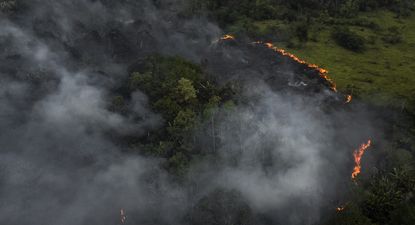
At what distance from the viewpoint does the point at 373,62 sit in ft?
361

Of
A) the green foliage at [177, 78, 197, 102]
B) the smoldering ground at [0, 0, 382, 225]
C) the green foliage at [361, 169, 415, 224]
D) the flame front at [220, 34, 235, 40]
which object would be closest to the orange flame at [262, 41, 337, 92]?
the smoldering ground at [0, 0, 382, 225]

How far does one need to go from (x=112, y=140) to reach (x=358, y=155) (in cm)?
3760

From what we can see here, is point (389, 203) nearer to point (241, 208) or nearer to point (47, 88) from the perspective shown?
point (241, 208)

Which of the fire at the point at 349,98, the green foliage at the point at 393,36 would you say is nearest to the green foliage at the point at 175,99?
the fire at the point at 349,98

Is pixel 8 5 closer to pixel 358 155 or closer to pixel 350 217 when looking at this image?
pixel 358 155

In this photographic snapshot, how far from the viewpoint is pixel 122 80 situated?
8838 cm

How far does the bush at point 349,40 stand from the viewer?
4518 inches

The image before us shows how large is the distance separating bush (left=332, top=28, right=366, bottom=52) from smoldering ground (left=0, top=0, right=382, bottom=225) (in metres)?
22.3

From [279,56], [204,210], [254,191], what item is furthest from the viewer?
[279,56]

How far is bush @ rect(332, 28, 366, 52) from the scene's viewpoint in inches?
4518

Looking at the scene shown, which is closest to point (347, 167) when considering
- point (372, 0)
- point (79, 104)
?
point (79, 104)

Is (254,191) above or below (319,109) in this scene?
below

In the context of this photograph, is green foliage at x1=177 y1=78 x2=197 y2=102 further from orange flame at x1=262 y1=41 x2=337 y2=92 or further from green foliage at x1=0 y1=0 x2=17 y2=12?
green foliage at x1=0 y1=0 x2=17 y2=12

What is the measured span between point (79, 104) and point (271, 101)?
32.4 m
